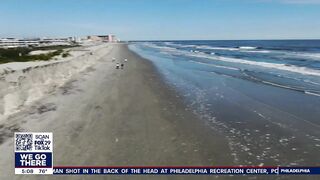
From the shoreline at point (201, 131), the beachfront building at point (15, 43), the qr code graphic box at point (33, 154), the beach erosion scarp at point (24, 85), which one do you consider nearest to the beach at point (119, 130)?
the shoreline at point (201, 131)

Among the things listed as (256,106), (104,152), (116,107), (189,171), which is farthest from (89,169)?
(256,106)

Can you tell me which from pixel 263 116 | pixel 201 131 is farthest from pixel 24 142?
pixel 263 116

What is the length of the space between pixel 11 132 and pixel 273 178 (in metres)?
7.68

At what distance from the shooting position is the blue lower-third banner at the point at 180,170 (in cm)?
795

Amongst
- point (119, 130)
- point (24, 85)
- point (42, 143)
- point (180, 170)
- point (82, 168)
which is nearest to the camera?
point (42, 143)

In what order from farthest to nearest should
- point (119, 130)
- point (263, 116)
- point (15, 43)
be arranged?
point (15, 43) < point (263, 116) < point (119, 130)

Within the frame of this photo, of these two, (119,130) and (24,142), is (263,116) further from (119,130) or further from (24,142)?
(24,142)

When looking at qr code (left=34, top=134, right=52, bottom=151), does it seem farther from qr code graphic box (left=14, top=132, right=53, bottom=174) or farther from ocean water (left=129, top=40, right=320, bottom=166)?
ocean water (left=129, top=40, right=320, bottom=166)

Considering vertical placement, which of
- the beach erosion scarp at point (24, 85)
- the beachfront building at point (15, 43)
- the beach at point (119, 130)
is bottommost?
the beachfront building at point (15, 43)

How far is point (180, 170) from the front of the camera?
8070 millimetres

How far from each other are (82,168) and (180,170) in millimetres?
2155

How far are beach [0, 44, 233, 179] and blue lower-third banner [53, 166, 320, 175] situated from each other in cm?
26

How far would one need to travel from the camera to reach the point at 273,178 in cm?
773

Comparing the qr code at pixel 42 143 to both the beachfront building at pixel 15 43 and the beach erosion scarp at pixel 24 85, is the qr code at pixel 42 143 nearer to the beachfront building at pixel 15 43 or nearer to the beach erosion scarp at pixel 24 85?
the beach erosion scarp at pixel 24 85
